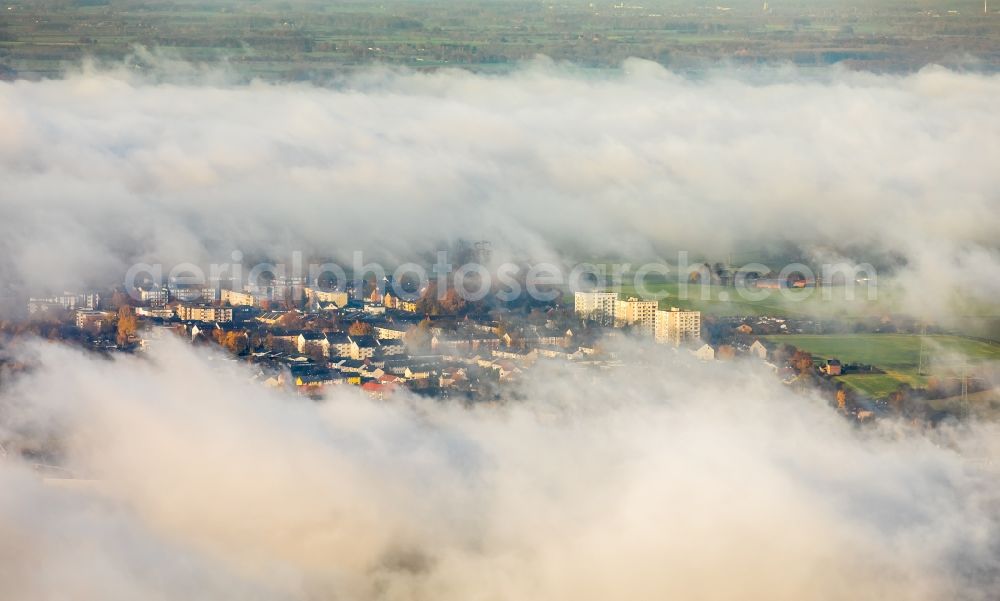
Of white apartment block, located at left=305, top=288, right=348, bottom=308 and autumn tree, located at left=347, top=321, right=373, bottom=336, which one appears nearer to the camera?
autumn tree, located at left=347, top=321, right=373, bottom=336

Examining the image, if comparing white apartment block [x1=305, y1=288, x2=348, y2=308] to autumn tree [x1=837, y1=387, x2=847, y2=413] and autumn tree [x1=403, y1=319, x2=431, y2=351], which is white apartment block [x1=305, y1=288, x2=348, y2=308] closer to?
autumn tree [x1=403, y1=319, x2=431, y2=351]

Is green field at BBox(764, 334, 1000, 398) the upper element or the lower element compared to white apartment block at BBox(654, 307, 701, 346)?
lower

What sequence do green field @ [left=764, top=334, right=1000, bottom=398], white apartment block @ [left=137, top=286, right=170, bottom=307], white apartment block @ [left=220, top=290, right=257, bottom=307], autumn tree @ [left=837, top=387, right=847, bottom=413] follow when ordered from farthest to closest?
A: white apartment block @ [left=220, top=290, right=257, bottom=307]
white apartment block @ [left=137, top=286, right=170, bottom=307]
green field @ [left=764, top=334, right=1000, bottom=398]
autumn tree @ [left=837, top=387, right=847, bottom=413]

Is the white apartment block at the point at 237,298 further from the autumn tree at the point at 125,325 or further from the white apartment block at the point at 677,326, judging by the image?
the white apartment block at the point at 677,326

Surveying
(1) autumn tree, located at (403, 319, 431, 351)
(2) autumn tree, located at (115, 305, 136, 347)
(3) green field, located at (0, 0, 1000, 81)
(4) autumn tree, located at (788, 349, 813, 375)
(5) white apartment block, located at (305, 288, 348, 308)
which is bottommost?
(4) autumn tree, located at (788, 349, 813, 375)

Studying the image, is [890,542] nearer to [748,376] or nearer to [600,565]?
[600,565]

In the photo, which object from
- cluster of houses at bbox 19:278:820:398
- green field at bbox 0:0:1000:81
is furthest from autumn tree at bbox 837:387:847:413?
green field at bbox 0:0:1000:81

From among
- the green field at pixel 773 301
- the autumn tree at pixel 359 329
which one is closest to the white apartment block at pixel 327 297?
the autumn tree at pixel 359 329
